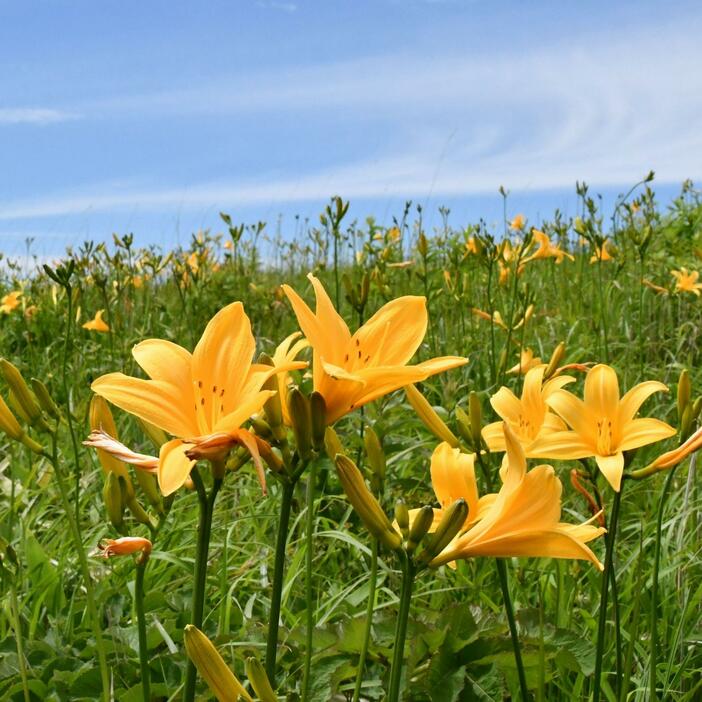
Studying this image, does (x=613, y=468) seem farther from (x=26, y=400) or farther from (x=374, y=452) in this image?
(x=26, y=400)

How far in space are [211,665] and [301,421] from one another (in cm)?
29

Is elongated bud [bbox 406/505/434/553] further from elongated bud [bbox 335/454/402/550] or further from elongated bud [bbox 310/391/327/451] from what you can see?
elongated bud [bbox 310/391/327/451]

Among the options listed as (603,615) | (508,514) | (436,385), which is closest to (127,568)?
(603,615)

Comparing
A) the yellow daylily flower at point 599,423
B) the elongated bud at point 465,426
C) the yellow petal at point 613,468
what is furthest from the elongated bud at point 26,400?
the yellow petal at point 613,468

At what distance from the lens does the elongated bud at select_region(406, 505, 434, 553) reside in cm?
93

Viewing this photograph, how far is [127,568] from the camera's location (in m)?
2.46

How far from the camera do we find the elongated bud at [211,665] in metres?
0.88

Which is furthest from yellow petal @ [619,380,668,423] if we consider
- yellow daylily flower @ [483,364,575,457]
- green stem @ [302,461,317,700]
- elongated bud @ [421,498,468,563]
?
elongated bud @ [421,498,468,563]

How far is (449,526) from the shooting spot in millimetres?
923

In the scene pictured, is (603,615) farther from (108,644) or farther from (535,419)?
(108,644)

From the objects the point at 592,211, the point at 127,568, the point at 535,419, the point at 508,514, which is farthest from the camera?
the point at 592,211

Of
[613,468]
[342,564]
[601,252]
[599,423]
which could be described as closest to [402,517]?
[613,468]

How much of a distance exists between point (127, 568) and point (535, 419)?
1417 mm

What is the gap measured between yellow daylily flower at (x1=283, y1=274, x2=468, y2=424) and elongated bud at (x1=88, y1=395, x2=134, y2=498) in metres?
0.33
